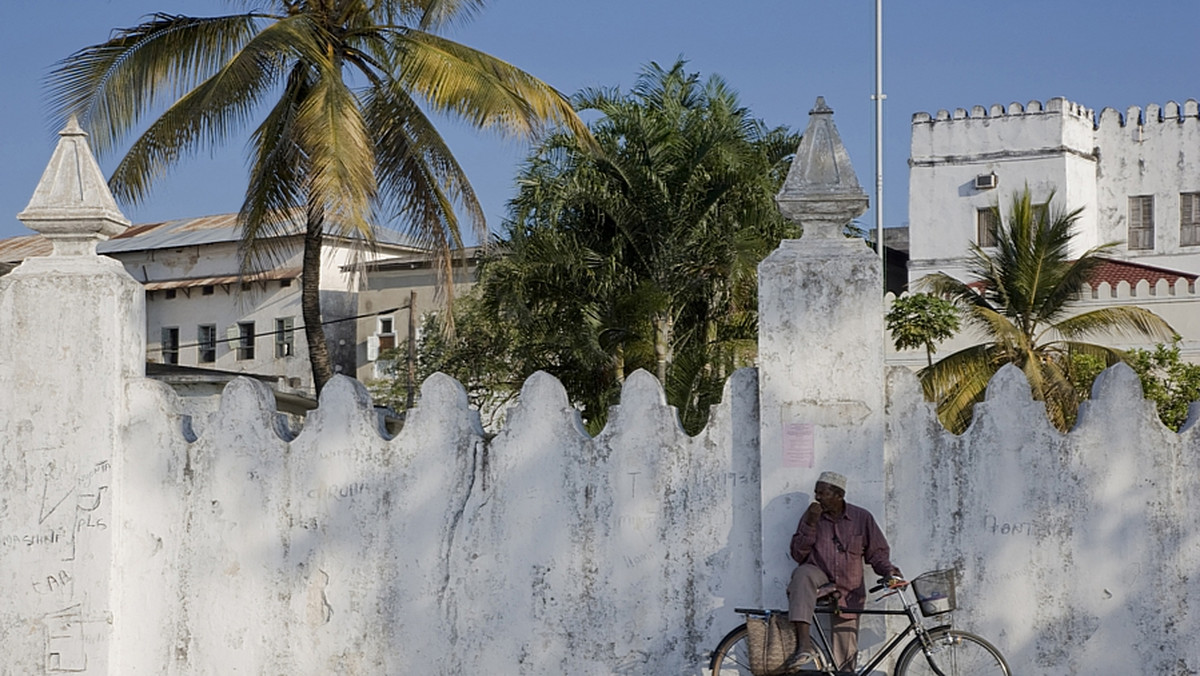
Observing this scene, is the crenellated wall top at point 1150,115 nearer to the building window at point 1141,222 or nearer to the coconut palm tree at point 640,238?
the building window at point 1141,222

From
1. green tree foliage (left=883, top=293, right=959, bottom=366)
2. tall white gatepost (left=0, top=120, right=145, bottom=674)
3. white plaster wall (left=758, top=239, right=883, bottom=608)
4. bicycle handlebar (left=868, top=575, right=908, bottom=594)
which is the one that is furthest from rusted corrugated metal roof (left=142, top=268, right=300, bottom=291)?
bicycle handlebar (left=868, top=575, right=908, bottom=594)

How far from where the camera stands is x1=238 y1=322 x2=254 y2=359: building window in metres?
45.5

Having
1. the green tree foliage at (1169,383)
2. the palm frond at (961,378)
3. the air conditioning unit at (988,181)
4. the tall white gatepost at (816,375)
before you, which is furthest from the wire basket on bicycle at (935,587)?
the air conditioning unit at (988,181)

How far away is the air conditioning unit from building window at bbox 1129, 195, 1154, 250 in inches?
151

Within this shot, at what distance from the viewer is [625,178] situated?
798 inches

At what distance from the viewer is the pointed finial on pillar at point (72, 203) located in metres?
8.82

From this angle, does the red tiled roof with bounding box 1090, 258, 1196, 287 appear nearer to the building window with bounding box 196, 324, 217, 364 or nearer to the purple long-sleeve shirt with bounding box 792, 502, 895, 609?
the building window with bounding box 196, 324, 217, 364

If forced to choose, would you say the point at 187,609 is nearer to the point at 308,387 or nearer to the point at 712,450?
the point at 712,450

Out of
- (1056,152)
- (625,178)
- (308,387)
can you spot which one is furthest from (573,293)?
(308,387)

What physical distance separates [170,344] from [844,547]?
41.5 meters

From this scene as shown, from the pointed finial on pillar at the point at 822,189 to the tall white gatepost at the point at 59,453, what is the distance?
3.97 metres

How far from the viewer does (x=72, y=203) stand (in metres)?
8.85

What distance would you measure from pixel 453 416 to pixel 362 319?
3597 cm

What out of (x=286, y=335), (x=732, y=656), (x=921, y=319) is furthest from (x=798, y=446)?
(x=286, y=335)
